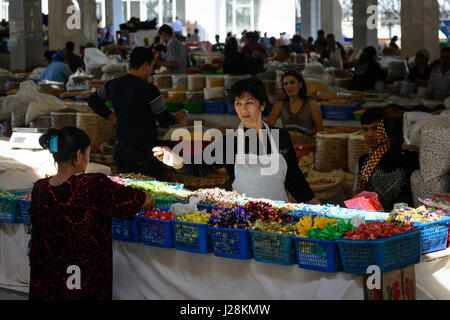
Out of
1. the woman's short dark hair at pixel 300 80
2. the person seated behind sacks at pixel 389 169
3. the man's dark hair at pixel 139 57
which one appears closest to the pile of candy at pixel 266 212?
the person seated behind sacks at pixel 389 169

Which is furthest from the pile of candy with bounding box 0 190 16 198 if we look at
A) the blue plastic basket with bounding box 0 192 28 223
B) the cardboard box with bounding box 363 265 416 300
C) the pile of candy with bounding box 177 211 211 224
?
the cardboard box with bounding box 363 265 416 300

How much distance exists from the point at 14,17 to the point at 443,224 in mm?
14167

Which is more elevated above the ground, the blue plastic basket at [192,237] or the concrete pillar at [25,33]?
the concrete pillar at [25,33]

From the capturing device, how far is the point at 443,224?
10.4 feet

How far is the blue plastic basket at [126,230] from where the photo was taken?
11.5ft

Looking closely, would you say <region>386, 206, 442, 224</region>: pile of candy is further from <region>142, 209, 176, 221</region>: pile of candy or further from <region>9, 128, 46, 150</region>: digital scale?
<region>9, 128, 46, 150</region>: digital scale

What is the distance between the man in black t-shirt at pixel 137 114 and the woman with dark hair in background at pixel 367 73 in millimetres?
4622

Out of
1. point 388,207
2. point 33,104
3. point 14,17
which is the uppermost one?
point 14,17

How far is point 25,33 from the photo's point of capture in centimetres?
1572

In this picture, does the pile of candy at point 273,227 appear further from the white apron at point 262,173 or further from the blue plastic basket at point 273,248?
the white apron at point 262,173

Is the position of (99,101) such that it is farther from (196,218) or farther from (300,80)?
(196,218)
